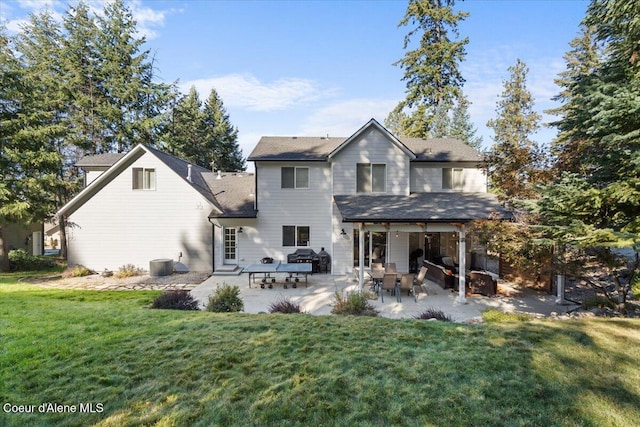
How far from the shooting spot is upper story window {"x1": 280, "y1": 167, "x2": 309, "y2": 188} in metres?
15.4

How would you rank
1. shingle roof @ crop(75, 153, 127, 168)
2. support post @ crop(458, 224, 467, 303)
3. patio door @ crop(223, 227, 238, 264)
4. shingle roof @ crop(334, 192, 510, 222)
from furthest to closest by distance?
shingle roof @ crop(75, 153, 127, 168), patio door @ crop(223, 227, 238, 264), shingle roof @ crop(334, 192, 510, 222), support post @ crop(458, 224, 467, 303)

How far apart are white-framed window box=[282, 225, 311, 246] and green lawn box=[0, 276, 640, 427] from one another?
29.3 feet

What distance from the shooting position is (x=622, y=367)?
4.52 metres

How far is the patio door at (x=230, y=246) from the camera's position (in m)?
15.7

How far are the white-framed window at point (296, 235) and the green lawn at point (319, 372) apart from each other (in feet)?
29.3

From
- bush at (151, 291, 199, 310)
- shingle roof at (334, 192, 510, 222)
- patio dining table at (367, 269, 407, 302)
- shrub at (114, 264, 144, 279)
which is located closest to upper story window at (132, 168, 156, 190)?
shrub at (114, 264, 144, 279)

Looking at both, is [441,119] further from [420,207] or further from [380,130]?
[420,207]

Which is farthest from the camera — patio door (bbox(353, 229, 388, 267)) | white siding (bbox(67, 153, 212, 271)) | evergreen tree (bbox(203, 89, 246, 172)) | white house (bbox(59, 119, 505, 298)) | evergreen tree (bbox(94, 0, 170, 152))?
evergreen tree (bbox(203, 89, 246, 172))

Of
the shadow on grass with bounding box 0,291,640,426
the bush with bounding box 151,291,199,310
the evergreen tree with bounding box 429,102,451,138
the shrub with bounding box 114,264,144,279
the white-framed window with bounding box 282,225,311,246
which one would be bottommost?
the shrub with bounding box 114,264,144,279

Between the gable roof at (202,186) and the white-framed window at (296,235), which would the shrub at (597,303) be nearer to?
the white-framed window at (296,235)

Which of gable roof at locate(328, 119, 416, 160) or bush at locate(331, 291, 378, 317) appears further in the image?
gable roof at locate(328, 119, 416, 160)

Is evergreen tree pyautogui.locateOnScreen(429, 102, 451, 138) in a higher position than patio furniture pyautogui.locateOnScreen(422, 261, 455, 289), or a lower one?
higher

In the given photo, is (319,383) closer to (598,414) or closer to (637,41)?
(598,414)

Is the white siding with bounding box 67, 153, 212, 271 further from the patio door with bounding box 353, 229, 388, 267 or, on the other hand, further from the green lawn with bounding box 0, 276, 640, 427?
the green lawn with bounding box 0, 276, 640, 427
